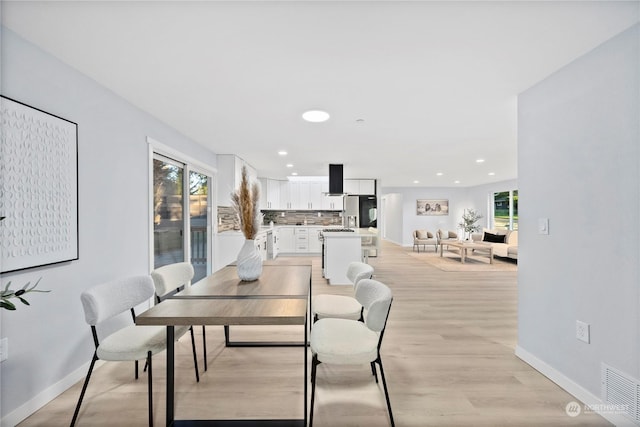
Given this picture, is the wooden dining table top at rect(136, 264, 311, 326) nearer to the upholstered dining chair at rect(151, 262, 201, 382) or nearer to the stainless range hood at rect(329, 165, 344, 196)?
the upholstered dining chair at rect(151, 262, 201, 382)

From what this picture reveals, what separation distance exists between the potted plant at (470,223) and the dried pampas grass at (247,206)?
8.49 meters

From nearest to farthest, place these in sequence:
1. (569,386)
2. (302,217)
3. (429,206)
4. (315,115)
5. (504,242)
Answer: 1. (569,386)
2. (315,115)
3. (504,242)
4. (302,217)
5. (429,206)

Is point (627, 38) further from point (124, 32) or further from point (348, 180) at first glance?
point (348, 180)

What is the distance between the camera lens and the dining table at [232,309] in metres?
1.45

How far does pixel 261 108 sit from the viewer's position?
295 cm

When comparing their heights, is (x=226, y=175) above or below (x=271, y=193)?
above

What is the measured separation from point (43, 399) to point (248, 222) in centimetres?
174

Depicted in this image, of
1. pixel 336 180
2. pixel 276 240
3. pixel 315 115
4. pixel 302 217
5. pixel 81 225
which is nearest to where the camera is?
pixel 81 225

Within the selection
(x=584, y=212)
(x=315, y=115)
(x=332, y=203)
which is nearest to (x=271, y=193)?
(x=332, y=203)

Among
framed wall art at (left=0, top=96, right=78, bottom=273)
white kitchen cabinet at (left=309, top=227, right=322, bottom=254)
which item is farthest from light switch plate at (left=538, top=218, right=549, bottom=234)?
white kitchen cabinet at (left=309, top=227, right=322, bottom=254)

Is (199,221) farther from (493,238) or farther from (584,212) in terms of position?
(493,238)

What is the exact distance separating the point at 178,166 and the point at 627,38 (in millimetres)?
4419

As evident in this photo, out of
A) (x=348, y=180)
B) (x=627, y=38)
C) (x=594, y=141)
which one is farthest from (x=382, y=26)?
(x=348, y=180)

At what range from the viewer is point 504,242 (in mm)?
8320
